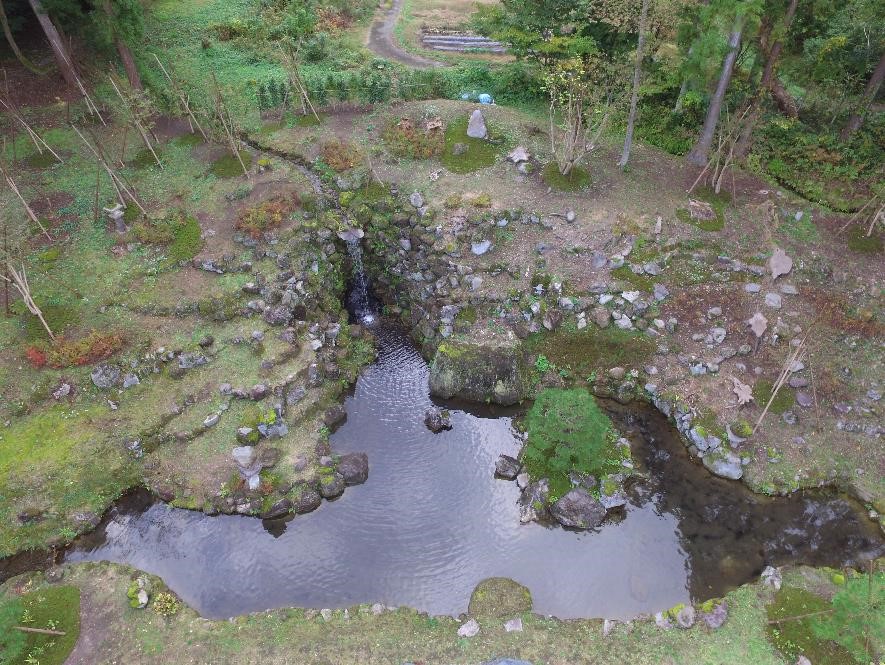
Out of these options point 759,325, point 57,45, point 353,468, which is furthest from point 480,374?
point 57,45

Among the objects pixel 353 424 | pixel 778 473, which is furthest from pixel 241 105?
pixel 778 473

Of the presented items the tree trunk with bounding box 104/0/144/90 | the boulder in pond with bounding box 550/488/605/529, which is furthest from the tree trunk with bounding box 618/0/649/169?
the tree trunk with bounding box 104/0/144/90

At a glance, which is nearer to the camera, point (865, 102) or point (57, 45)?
point (865, 102)

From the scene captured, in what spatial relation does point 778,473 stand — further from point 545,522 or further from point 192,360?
point 192,360

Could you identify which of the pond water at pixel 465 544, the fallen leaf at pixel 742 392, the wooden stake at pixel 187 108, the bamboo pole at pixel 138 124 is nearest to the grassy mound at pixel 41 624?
the pond water at pixel 465 544

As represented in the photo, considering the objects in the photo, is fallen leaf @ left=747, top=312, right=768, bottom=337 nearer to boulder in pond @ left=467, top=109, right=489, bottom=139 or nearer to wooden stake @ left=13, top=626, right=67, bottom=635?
boulder in pond @ left=467, top=109, right=489, bottom=139

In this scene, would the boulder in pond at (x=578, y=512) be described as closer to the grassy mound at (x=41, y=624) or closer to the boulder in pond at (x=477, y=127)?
the grassy mound at (x=41, y=624)

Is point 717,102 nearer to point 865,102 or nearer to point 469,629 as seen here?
point 865,102
